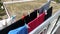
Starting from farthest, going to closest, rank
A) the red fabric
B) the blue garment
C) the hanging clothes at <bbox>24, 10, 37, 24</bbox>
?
1. the hanging clothes at <bbox>24, 10, 37, 24</bbox>
2. the red fabric
3. the blue garment

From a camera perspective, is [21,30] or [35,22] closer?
[21,30]

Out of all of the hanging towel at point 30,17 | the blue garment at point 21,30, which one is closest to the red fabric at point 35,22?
the hanging towel at point 30,17

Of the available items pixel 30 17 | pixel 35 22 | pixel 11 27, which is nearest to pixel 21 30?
pixel 11 27

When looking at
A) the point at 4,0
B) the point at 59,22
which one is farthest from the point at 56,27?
the point at 4,0

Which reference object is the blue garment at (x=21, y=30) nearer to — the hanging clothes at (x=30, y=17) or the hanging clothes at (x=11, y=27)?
the hanging clothes at (x=11, y=27)

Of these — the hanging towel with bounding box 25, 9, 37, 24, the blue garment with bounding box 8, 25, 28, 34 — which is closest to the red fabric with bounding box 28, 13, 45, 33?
the hanging towel with bounding box 25, 9, 37, 24

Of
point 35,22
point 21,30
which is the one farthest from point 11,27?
point 35,22

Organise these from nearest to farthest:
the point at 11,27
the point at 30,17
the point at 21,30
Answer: the point at 21,30
the point at 11,27
the point at 30,17

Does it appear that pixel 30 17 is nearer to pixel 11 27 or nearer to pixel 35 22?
pixel 35 22

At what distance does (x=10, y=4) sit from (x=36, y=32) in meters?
4.58

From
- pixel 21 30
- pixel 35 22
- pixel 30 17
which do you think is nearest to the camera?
pixel 21 30

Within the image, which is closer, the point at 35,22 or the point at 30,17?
the point at 35,22

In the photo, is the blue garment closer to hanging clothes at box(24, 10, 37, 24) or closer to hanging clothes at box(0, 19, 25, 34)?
hanging clothes at box(0, 19, 25, 34)

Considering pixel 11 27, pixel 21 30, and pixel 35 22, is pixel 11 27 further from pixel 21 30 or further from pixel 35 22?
pixel 35 22
